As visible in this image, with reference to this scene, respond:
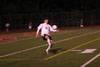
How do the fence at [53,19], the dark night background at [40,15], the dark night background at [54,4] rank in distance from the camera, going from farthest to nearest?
the dark night background at [54,4] < the dark night background at [40,15] < the fence at [53,19]

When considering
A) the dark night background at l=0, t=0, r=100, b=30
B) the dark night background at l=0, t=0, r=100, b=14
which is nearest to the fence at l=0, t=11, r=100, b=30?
the dark night background at l=0, t=0, r=100, b=30

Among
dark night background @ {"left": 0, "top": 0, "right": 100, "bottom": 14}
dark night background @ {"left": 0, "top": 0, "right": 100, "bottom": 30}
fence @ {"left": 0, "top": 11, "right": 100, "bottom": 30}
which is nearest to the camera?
fence @ {"left": 0, "top": 11, "right": 100, "bottom": 30}

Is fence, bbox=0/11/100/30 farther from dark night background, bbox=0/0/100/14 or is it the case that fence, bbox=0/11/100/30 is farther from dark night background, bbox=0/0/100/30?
dark night background, bbox=0/0/100/14

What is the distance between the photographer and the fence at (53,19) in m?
53.5

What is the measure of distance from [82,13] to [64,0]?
2395 centimetres

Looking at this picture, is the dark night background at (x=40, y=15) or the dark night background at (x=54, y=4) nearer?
the dark night background at (x=40, y=15)

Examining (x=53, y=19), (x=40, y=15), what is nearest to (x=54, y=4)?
(x=53, y=19)

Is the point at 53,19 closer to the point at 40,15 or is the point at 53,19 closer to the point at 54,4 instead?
the point at 40,15

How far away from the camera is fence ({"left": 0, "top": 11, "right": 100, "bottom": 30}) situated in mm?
53484

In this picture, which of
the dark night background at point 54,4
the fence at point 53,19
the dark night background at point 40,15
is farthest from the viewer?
the dark night background at point 54,4

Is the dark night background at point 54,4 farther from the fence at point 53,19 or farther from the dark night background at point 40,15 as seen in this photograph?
the fence at point 53,19

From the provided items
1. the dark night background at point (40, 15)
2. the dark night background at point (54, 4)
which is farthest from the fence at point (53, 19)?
the dark night background at point (54, 4)

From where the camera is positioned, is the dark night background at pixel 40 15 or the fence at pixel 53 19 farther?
the dark night background at pixel 40 15

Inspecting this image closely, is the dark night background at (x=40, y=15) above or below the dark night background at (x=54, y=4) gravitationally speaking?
below
